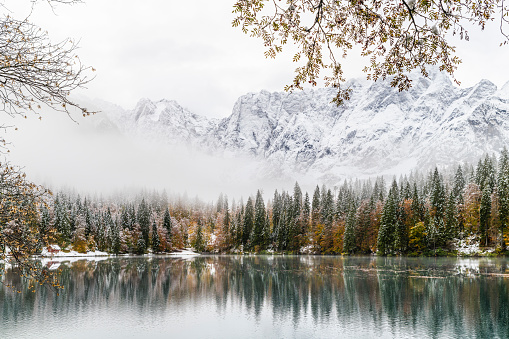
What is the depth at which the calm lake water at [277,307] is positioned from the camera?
26.1 m

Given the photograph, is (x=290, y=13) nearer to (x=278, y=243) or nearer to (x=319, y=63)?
(x=319, y=63)

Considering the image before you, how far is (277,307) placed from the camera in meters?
34.4

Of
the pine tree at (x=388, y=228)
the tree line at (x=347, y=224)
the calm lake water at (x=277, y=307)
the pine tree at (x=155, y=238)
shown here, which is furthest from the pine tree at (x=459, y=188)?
the pine tree at (x=155, y=238)

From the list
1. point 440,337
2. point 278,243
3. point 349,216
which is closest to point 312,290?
point 440,337

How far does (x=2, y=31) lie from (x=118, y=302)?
35.9m

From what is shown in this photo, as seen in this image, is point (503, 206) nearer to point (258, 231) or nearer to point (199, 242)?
point (258, 231)

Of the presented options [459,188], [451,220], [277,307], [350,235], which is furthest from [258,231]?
[277,307]

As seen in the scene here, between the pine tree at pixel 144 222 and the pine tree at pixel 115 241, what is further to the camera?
the pine tree at pixel 144 222

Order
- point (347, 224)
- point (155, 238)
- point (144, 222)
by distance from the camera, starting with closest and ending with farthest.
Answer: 1. point (347, 224)
2. point (155, 238)
3. point (144, 222)

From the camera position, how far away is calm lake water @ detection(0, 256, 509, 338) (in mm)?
26094

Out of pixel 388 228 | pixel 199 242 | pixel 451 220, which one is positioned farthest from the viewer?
pixel 199 242

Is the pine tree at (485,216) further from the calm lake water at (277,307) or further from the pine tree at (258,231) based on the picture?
the pine tree at (258,231)

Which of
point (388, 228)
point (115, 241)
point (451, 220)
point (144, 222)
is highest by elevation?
point (451, 220)

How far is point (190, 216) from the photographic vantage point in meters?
189
